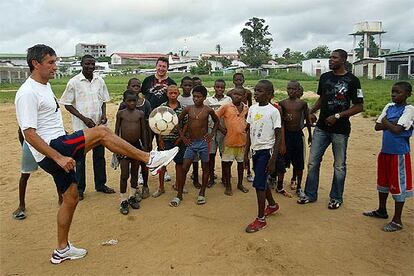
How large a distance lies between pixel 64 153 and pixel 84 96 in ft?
7.37

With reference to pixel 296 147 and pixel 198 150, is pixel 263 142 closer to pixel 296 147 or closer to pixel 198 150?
pixel 198 150

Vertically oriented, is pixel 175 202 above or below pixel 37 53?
below

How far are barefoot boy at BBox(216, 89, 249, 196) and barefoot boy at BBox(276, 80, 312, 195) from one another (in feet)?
2.06

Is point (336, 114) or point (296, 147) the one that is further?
point (296, 147)

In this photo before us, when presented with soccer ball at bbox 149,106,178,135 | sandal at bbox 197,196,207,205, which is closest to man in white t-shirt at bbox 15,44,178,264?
soccer ball at bbox 149,106,178,135

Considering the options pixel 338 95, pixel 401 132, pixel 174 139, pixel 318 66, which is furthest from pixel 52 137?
pixel 318 66

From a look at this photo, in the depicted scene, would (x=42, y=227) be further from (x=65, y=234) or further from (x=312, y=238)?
(x=312, y=238)

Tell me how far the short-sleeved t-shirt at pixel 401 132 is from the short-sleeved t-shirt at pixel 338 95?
1.45 feet

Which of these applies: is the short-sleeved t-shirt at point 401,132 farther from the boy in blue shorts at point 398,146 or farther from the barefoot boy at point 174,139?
the barefoot boy at point 174,139

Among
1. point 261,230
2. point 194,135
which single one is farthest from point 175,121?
point 261,230

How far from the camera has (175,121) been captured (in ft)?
18.0

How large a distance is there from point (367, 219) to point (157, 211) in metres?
2.76

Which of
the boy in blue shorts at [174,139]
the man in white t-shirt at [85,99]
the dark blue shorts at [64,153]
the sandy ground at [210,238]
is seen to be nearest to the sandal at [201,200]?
the sandy ground at [210,238]

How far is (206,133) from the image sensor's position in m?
5.88
